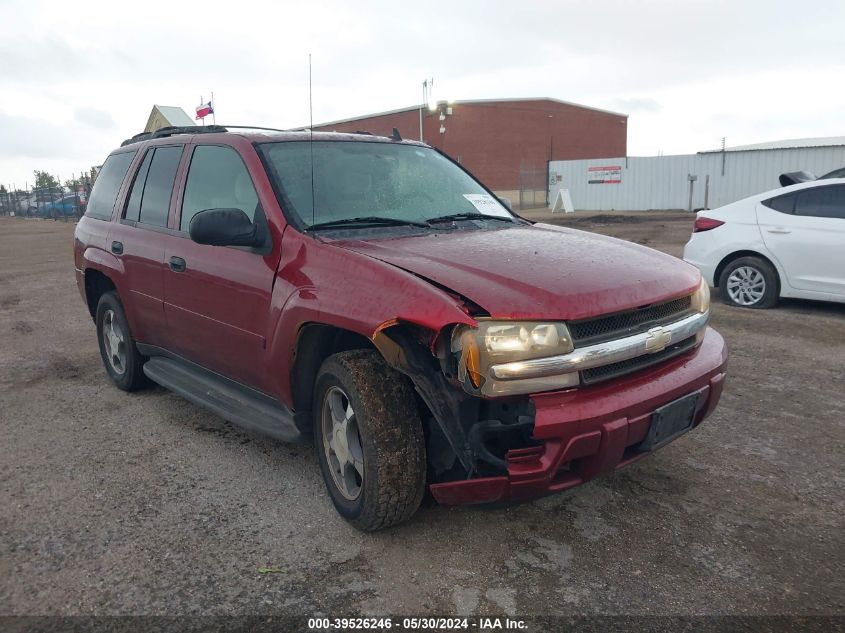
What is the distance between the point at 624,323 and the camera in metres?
2.75

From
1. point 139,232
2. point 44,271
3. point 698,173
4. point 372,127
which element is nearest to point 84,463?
point 139,232

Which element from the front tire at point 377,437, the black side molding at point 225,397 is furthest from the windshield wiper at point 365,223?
the black side molding at point 225,397

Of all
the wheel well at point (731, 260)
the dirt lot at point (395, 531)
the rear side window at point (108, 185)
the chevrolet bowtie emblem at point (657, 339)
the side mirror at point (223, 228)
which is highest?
the rear side window at point (108, 185)

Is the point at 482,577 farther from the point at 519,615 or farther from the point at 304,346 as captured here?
the point at 304,346

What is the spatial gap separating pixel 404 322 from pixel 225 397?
1.62 meters

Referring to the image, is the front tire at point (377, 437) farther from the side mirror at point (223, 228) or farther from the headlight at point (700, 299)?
the headlight at point (700, 299)

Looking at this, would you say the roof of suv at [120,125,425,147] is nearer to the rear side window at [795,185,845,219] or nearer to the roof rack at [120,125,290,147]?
the roof rack at [120,125,290,147]

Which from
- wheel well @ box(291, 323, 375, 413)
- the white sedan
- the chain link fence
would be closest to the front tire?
wheel well @ box(291, 323, 375, 413)

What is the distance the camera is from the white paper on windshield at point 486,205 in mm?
4008

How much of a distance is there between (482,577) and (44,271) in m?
13.1

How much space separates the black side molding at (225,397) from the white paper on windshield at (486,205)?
64.0 inches

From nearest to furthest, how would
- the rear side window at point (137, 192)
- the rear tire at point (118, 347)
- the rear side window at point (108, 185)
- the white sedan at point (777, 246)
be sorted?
the rear side window at point (137, 192)
the rear tire at point (118, 347)
the rear side window at point (108, 185)
the white sedan at point (777, 246)

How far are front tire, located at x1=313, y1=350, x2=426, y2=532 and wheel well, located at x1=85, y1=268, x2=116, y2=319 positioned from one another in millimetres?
2969

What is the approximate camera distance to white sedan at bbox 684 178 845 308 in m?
6.96
